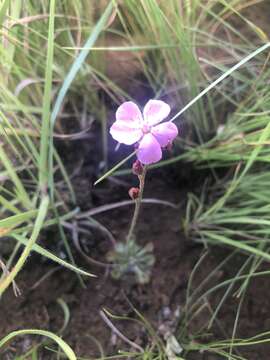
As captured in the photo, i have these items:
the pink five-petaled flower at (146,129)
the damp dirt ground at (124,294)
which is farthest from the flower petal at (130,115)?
the damp dirt ground at (124,294)

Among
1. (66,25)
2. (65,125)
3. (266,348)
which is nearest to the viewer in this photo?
(266,348)

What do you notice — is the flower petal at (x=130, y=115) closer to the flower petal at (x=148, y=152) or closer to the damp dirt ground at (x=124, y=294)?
the flower petal at (x=148, y=152)

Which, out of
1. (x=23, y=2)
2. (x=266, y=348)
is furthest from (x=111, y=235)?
(x=23, y=2)

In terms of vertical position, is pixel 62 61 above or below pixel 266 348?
above

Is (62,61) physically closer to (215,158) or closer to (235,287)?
(215,158)

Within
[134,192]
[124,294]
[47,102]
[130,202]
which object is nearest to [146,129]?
[134,192]

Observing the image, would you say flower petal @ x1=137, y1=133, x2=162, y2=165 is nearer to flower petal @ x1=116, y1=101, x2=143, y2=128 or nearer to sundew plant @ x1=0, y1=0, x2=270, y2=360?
flower petal @ x1=116, y1=101, x2=143, y2=128

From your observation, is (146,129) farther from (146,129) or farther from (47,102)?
(47,102)
